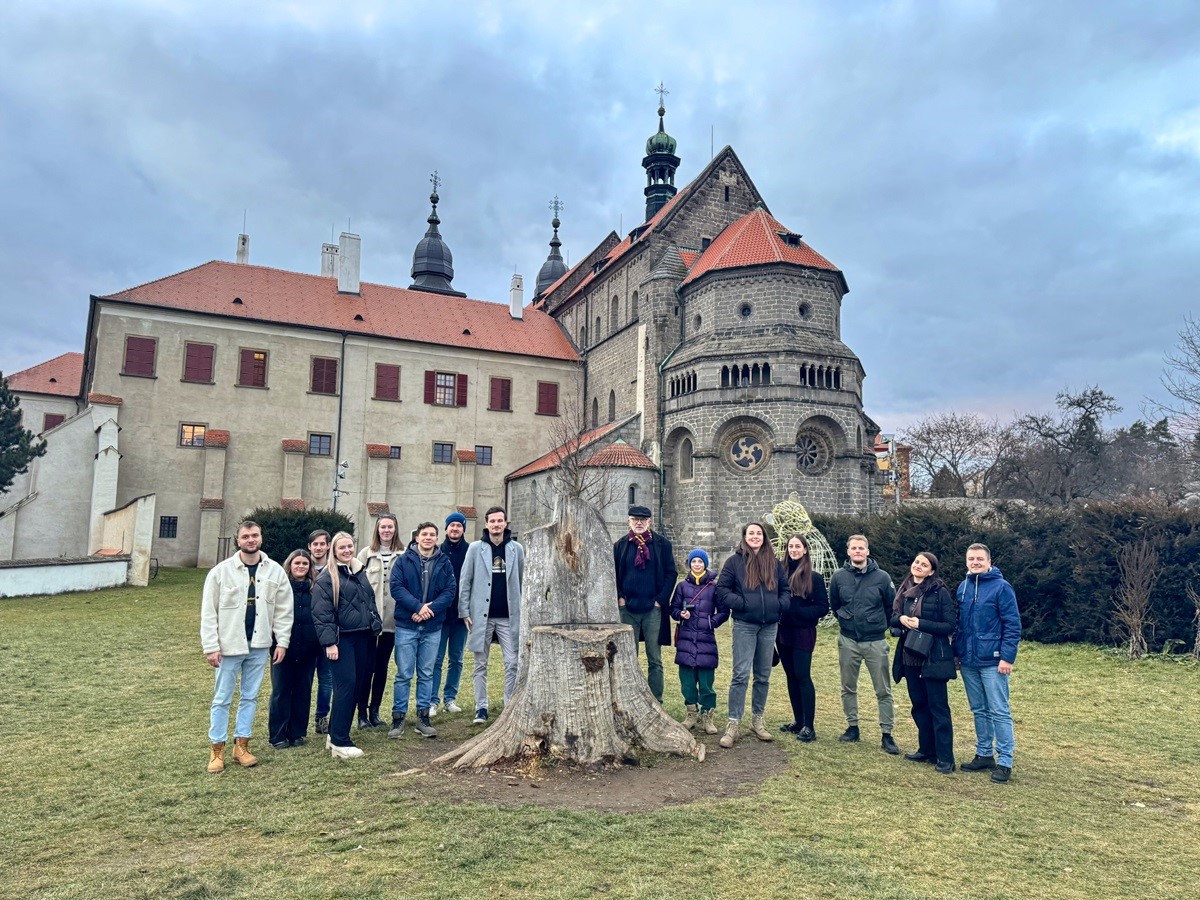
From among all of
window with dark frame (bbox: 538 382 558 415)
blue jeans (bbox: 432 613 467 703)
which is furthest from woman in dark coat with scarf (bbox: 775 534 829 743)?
window with dark frame (bbox: 538 382 558 415)

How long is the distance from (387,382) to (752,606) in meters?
28.5

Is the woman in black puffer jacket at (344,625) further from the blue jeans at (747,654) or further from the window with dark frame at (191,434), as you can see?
the window with dark frame at (191,434)

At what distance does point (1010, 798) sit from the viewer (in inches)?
216

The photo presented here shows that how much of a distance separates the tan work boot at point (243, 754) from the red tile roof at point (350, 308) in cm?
2804

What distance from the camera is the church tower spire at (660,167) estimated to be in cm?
3956

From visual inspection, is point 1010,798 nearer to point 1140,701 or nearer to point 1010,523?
point 1140,701

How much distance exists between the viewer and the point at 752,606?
21.8ft

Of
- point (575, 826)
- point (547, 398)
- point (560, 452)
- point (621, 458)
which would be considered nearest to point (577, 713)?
point (575, 826)

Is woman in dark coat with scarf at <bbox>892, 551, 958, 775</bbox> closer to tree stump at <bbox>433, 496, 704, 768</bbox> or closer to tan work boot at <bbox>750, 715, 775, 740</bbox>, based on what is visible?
tan work boot at <bbox>750, 715, 775, 740</bbox>

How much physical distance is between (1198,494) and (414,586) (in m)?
24.0

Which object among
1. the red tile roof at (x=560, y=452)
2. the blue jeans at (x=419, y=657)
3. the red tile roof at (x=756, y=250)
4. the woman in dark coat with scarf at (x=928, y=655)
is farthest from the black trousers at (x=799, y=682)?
the red tile roof at (x=756, y=250)

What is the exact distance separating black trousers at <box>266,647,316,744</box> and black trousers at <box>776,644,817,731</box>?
4.35 m

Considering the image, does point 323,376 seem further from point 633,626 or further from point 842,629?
point 842,629

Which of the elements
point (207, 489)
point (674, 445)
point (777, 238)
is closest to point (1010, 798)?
point (674, 445)
